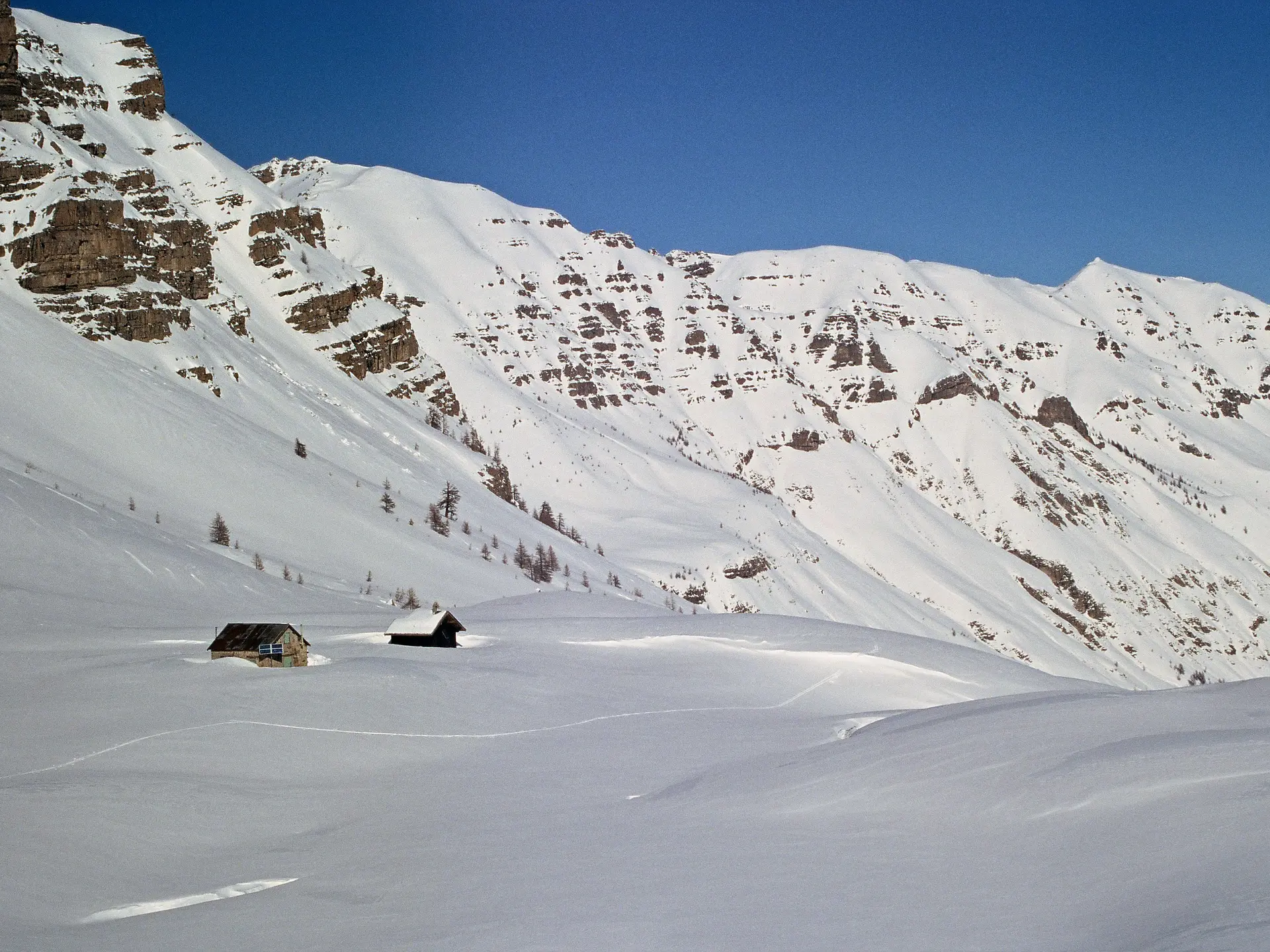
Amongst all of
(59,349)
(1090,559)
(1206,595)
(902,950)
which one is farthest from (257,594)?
(1206,595)

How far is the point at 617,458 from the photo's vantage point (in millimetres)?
147250

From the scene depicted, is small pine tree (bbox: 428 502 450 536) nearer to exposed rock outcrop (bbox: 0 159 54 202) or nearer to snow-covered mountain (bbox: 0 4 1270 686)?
snow-covered mountain (bbox: 0 4 1270 686)

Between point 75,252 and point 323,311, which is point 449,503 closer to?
point 75,252

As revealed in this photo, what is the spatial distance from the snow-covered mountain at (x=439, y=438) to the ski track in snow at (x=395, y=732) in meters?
20.5

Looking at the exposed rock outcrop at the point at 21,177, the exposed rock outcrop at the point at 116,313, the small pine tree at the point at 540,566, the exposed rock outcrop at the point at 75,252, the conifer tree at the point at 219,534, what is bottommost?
the small pine tree at the point at 540,566

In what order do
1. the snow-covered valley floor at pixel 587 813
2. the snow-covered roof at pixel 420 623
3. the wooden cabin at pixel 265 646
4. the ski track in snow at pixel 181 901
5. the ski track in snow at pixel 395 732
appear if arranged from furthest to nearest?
the snow-covered roof at pixel 420 623 → the wooden cabin at pixel 265 646 → the ski track in snow at pixel 395 732 → the ski track in snow at pixel 181 901 → the snow-covered valley floor at pixel 587 813

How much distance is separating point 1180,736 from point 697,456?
151 m

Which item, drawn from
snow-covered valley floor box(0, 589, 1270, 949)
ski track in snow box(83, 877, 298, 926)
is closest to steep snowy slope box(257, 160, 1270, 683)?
snow-covered valley floor box(0, 589, 1270, 949)

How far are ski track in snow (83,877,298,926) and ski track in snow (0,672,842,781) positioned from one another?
261 inches

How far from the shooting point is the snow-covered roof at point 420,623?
39000 mm

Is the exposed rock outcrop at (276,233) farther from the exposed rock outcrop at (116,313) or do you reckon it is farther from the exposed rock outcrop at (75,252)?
the exposed rock outcrop at (75,252)

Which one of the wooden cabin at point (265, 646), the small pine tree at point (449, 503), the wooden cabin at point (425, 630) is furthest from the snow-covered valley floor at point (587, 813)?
the small pine tree at point (449, 503)

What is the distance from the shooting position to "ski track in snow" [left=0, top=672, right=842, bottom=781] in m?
22.1

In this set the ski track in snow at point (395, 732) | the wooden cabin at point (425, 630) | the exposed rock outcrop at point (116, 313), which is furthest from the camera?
the exposed rock outcrop at point (116, 313)
